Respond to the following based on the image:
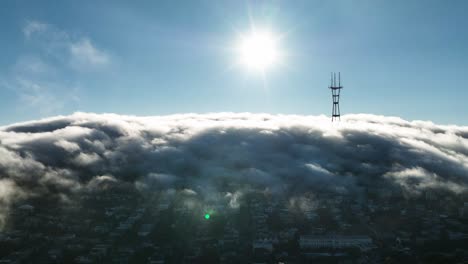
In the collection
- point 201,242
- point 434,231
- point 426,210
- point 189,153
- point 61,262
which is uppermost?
point 189,153

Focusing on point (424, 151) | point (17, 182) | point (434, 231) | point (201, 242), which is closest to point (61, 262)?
point (201, 242)

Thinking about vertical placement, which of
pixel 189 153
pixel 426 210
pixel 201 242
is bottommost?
pixel 201 242

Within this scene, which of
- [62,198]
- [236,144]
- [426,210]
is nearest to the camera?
[426,210]

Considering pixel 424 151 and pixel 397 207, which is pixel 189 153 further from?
pixel 424 151

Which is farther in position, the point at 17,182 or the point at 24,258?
the point at 17,182

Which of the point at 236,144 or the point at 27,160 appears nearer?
the point at 27,160

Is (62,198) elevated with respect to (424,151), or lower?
lower

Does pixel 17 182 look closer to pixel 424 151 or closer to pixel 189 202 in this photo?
pixel 189 202

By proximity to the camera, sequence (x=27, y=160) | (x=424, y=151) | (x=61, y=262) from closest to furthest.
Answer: (x=61, y=262)
(x=27, y=160)
(x=424, y=151)

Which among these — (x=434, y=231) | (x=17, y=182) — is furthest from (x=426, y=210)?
(x=17, y=182)
